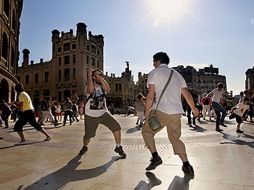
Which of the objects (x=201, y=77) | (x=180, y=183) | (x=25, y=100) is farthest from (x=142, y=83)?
(x=180, y=183)

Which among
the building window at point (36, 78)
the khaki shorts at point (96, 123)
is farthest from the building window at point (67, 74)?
the khaki shorts at point (96, 123)

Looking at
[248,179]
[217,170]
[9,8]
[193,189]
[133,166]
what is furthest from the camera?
[9,8]

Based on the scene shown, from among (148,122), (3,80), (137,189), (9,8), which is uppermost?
(9,8)

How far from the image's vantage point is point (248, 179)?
3.50 metres

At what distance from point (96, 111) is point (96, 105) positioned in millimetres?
124

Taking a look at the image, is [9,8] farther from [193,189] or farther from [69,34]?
[69,34]

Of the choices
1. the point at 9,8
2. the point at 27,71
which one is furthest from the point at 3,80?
the point at 27,71

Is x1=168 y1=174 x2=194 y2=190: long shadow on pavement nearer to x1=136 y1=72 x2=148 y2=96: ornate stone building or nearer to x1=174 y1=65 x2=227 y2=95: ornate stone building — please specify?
x1=136 y1=72 x2=148 y2=96: ornate stone building

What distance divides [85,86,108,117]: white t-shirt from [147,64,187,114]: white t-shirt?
5.35 ft

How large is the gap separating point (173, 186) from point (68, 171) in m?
1.69

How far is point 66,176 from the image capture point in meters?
3.85

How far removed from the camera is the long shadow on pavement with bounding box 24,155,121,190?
343 cm

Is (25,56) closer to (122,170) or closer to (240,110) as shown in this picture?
(240,110)

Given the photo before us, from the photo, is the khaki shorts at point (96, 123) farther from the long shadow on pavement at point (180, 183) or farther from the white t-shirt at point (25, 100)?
the white t-shirt at point (25, 100)
